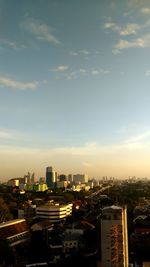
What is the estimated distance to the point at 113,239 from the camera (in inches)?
483

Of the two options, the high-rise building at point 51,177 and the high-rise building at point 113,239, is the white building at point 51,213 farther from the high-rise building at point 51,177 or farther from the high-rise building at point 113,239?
the high-rise building at point 51,177

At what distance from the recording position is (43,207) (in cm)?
2672

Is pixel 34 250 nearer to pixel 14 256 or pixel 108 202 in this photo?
pixel 14 256

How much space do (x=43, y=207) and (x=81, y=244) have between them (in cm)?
1031

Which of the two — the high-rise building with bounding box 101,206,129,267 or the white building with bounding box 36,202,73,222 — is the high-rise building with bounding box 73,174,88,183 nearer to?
the white building with bounding box 36,202,73,222

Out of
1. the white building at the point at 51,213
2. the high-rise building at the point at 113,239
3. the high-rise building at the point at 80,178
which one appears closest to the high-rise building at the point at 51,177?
the high-rise building at the point at 80,178

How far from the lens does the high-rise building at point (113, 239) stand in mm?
12164

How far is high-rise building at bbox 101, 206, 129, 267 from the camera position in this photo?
12.2 meters

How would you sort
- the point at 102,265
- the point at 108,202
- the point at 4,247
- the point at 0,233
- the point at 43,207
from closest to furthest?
the point at 102,265, the point at 4,247, the point at 0,233, the point at 43,207, the point at 108,202

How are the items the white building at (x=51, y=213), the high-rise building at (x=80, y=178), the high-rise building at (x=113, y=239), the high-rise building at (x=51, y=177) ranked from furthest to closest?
1. the high-rise building at (x=80, y=178)
2. the high-rise building at (x=51, y=177)
3. the white building at (x=51, y=213)
4. the high-rise building at (x=113, y=239)

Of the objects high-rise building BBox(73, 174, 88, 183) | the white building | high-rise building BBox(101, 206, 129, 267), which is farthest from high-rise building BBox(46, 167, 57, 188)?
high-rise building BBox(101, 206, 129, 267)

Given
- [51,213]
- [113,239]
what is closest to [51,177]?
[51,213]

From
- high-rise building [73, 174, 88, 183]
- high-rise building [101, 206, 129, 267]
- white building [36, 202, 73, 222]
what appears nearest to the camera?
high-rise building [101, 206, 129, 267]

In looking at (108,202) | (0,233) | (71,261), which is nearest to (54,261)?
(71,261)
